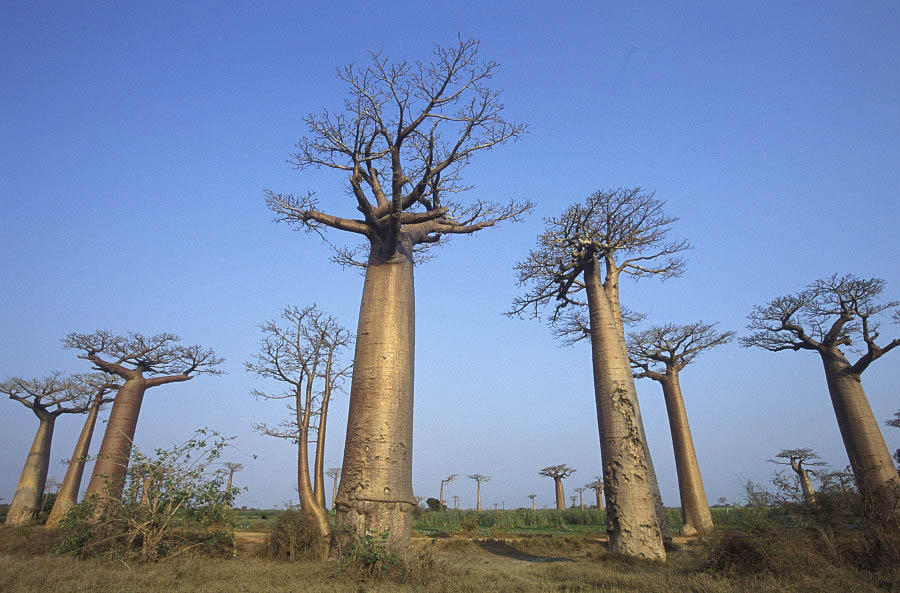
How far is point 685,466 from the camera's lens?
12.9 metres

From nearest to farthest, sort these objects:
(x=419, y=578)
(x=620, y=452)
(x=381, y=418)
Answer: (x=419, y=578), (x=381, y=418), (x=620, y=452)

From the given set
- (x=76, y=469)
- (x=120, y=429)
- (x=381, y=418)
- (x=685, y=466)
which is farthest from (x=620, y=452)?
(x=76, y=469)

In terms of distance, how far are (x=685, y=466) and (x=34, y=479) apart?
64.1ft

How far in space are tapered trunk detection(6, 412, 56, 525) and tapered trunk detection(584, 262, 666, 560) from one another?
53.5 ft

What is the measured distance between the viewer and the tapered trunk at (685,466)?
40.1ft

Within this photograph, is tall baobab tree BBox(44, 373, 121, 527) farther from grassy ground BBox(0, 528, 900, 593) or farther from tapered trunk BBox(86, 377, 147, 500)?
grassy ground BBox(0, 528, 900, 593)

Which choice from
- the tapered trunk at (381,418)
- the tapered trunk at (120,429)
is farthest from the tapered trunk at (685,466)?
the tapered trunk at (120,429)

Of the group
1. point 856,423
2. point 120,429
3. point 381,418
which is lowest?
point 381,418

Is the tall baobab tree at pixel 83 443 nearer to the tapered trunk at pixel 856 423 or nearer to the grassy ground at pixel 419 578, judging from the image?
the grassy ground at pixel 419 578

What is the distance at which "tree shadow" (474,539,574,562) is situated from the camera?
7414 mm

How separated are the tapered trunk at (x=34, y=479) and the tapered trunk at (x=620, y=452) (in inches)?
642

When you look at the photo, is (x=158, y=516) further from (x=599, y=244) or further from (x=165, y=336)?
(x=165, y=336)

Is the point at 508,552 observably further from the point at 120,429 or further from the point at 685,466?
the point at 120,429

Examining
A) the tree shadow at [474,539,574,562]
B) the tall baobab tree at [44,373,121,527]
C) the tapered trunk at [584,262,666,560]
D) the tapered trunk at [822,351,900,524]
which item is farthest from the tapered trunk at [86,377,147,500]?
the tapered trunk at [822,351,900,524]
